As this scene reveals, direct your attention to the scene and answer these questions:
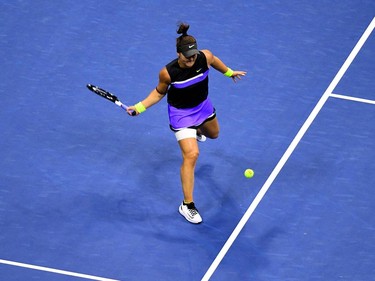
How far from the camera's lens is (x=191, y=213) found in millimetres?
13648

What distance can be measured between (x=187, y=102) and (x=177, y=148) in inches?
59.8

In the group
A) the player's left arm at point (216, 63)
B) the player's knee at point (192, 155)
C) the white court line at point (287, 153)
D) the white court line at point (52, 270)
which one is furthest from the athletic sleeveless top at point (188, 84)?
the white court line at point (52, 270)

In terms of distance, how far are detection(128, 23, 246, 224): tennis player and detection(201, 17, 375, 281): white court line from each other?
0.56 m

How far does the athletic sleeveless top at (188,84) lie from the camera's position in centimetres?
1317

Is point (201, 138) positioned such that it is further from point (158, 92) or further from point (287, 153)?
point (158, 92)

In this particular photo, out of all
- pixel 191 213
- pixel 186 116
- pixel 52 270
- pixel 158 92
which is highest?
pixel 158 92

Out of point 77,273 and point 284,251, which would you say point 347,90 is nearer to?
point 284,251

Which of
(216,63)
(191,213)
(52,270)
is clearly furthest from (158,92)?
(52,270)

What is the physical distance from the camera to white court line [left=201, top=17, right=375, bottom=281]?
43.4ft

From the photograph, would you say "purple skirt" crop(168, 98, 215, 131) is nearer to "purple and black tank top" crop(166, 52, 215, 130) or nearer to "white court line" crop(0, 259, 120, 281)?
"purple and black tank top" crop(166, 52, 215, 130)

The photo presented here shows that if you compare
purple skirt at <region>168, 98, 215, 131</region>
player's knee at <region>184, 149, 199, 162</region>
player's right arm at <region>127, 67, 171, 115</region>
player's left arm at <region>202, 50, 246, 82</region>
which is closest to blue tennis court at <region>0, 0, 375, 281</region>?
player's knee at <region>184, 149, 199, 162</region>

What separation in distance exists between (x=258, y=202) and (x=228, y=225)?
0.57 meters

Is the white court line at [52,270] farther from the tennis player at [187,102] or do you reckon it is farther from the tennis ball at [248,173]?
the tennis ball at [248,173]

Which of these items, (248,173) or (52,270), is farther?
(248,173)
